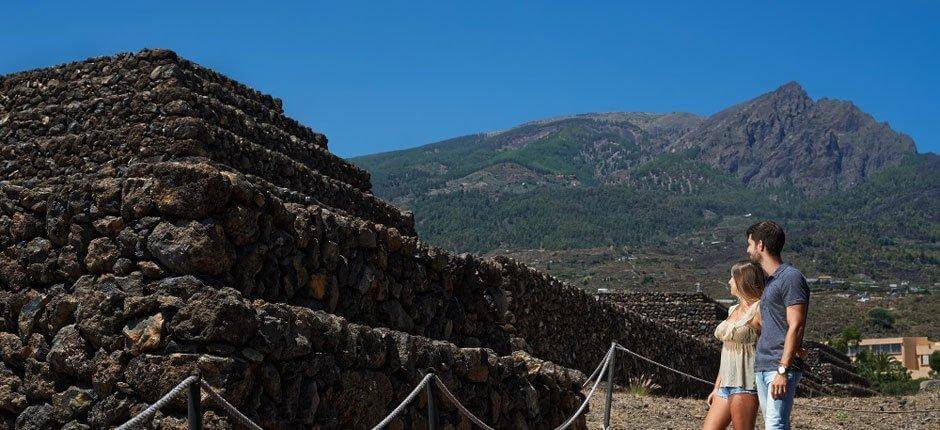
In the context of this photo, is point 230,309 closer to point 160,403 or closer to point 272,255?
point 160,403

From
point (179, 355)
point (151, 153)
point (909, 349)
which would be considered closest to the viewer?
point (179, 355)

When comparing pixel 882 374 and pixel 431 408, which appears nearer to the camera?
pixel 431 408

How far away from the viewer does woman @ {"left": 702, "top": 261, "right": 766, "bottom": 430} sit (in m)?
7.57

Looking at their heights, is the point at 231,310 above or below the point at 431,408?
above

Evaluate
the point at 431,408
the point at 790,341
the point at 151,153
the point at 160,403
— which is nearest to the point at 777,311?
the point at 790,341

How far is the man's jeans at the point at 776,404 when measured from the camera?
6.80m

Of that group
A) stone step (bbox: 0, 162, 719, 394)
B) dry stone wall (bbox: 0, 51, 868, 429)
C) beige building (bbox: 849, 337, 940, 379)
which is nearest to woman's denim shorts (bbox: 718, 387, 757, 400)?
dry stone wall (bbox: 0, 51, 868, 429)

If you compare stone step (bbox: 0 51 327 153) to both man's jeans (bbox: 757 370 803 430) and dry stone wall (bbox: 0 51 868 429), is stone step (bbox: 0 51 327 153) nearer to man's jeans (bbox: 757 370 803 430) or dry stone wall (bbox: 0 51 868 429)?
dry stone wall (bbox: 0 51 868 429)

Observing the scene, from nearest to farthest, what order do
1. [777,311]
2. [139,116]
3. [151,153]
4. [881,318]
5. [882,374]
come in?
[777,311]
[151,153]
[139,116]
[882,374]
[881,318]

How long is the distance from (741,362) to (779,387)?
2.75ft

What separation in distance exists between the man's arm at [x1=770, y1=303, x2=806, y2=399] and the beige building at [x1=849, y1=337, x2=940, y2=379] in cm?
6374

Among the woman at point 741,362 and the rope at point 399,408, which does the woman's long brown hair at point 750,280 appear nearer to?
the woman at point 741,362

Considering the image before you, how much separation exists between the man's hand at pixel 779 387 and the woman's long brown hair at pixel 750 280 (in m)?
0.97

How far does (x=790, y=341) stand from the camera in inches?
264
